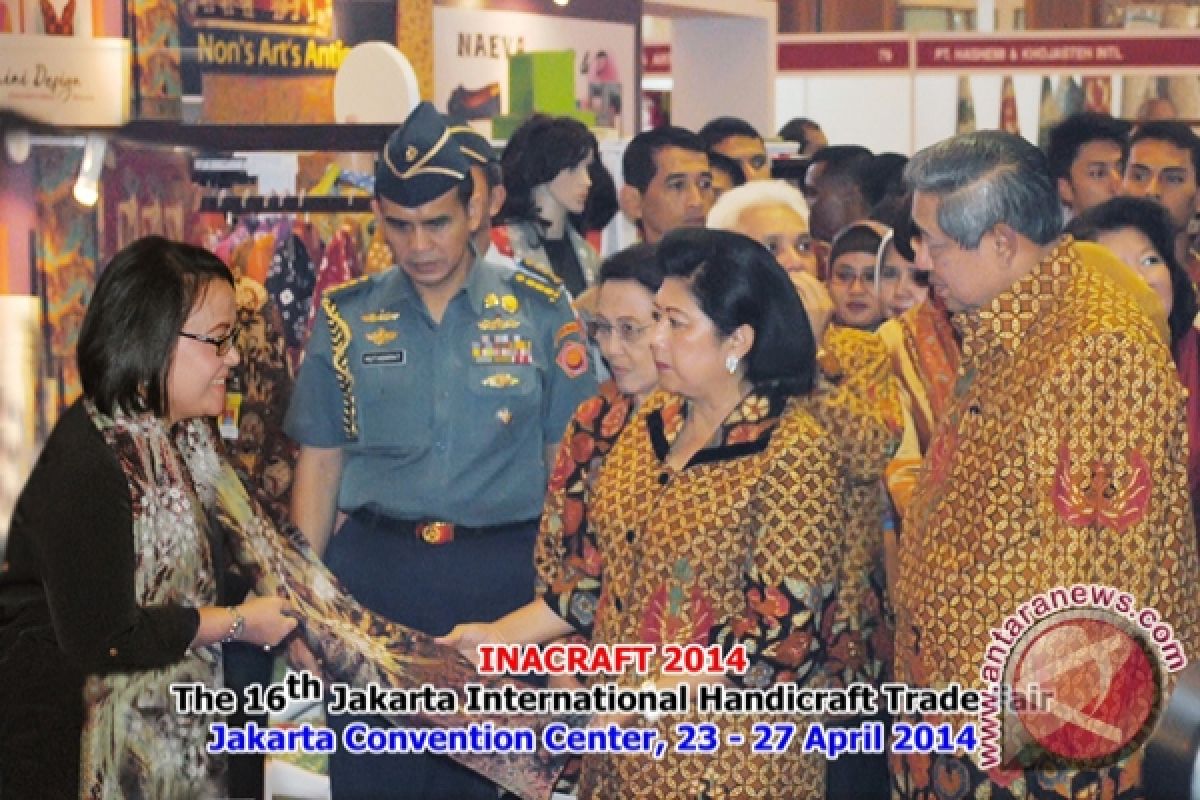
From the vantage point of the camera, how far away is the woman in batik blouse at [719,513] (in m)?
2.71

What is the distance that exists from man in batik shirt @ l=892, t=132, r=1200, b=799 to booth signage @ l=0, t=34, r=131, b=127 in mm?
2318

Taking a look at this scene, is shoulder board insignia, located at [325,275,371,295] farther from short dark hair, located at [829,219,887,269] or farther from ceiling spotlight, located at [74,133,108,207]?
short dark hair, located at [829,219,887,269]

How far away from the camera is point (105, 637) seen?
8.54 ft

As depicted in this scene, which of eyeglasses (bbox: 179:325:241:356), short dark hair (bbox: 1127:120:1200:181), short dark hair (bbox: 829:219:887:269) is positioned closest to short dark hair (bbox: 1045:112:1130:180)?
short dark hair (bbox: 1127:120:1200:181)

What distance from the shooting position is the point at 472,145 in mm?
3865

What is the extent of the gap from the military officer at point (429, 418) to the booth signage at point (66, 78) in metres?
0.99

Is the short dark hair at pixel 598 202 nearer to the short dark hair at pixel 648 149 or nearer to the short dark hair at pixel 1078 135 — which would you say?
the short dark hair at pixel 648 149

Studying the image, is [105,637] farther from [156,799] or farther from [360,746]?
[360,746]

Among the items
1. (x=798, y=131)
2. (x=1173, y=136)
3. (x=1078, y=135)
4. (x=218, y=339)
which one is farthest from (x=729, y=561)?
(x=798, y=131)

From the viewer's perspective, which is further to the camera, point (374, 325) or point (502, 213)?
point (502, 213)

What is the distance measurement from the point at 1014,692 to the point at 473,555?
1.30 meters

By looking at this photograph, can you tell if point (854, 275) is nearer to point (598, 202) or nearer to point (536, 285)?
point (598, 202)

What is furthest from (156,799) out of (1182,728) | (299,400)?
(1182,728)

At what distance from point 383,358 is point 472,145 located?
0.45 meters
